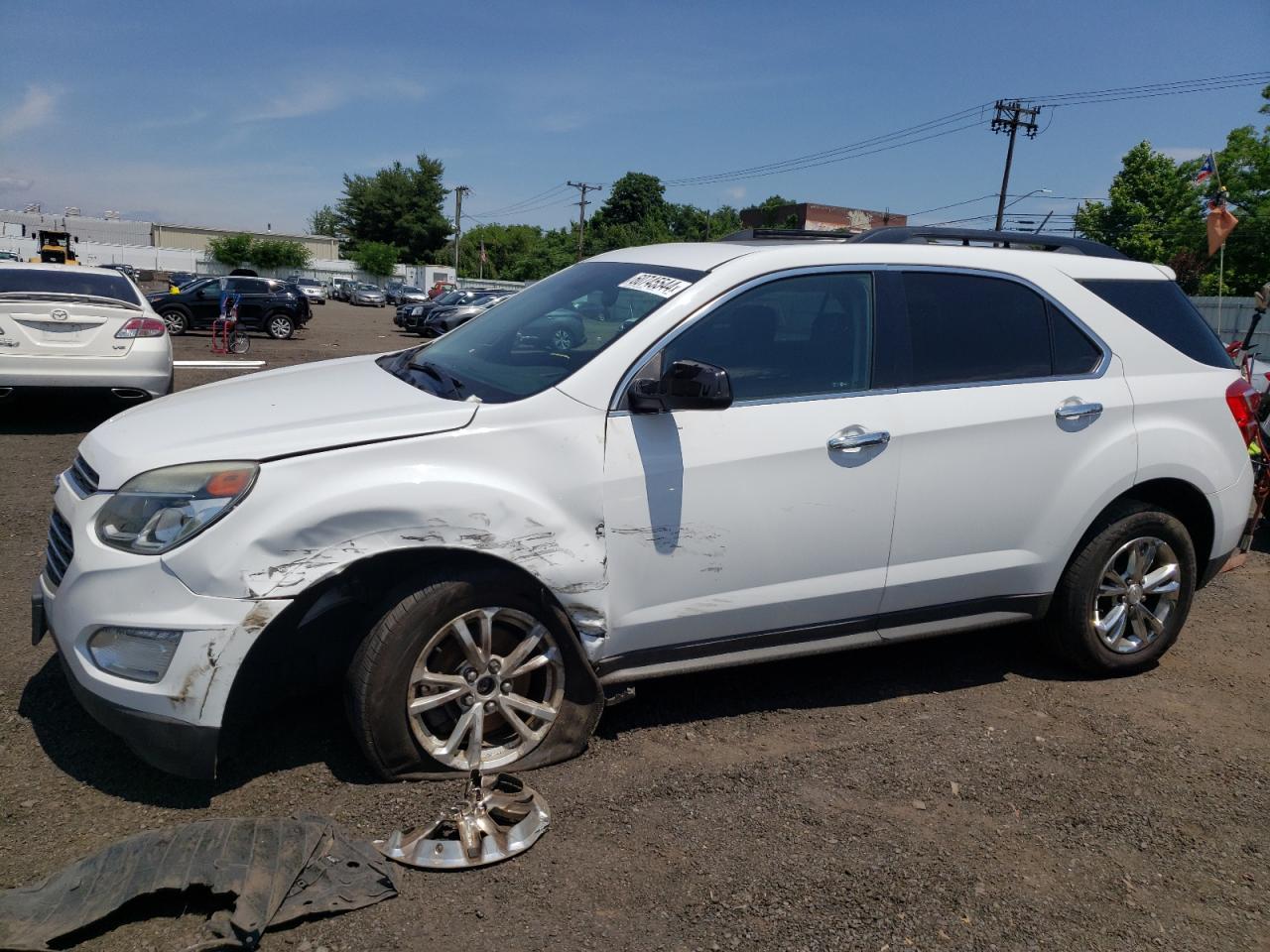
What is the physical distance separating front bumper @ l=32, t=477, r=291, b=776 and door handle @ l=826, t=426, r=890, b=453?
6.44ft

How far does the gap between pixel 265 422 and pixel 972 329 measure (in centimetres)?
273

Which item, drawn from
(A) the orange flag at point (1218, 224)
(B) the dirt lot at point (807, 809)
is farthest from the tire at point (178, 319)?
(A) the orange flag at point (1218, 224)

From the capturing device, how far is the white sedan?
8.39 meters

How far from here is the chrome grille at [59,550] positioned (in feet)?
10.2

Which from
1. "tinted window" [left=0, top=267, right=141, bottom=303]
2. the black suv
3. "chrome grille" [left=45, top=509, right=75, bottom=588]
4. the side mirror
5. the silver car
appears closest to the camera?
"chrome grille" [left=45, top=509, right=75, bottom=588]

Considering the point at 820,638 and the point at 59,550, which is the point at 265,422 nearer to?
the point at 59,550

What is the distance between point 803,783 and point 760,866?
0.56 metres

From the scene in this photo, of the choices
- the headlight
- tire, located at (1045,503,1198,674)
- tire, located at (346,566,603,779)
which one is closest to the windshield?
tire, located at (346,566,603,779)

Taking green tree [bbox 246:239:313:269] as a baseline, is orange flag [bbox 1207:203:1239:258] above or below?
below

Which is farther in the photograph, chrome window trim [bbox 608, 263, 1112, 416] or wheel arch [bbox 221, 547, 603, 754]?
chrome window trim [bbox 608, 263, 1112, 416]

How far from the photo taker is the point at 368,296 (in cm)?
6159

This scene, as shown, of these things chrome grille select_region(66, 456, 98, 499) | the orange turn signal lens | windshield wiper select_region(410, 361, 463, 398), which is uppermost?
windshield wiper select_region(410, 361, 463, 398)

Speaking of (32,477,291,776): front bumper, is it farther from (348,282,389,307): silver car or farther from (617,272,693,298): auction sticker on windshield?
(348,282,389,307): silver car

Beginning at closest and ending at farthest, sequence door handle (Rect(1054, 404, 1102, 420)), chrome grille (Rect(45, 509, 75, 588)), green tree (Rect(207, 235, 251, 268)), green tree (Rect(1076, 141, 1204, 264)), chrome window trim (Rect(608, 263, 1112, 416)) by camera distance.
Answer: chrome grille (Rect(45, 509, 75, 588)) → chrome window trim (Rect(608, 263, 1112, 416)) → door handle (Rect(1054, 404, 1102, 420)) → green tree (Rect(1076, 141, 1204, 264)) → green tree (Rect(207, 235, 251, 268))
